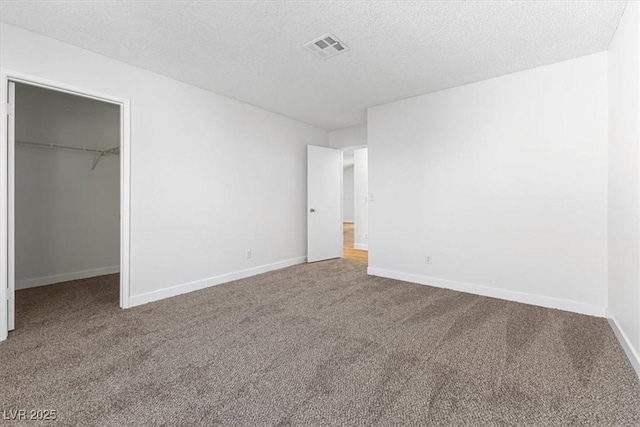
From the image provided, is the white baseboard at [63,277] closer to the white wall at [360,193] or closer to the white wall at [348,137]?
the white wall at [348,137]

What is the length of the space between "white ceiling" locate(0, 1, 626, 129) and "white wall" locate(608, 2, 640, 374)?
295 mm

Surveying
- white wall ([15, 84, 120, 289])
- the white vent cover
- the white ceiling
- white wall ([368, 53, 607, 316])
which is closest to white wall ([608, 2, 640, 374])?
white wall ([368, 53, 607, 316])

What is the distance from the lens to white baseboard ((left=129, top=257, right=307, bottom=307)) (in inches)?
120

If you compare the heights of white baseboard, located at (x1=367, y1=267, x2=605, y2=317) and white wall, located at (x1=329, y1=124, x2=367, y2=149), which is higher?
white wall, located at (x1=329, y1=124, x2=367, y2=149)

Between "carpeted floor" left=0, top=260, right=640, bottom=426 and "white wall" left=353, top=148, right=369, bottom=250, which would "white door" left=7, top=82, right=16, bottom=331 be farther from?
"white wall" left=353, top=148, right=369, bottom=250

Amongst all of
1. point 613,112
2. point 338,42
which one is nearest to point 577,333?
point 613,112

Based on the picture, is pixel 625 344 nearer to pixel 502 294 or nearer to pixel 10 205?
pixel 502 294

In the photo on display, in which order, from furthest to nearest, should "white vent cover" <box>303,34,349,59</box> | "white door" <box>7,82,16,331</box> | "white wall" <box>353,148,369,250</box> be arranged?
"white wall" <box>353,148,369,250</box>, "white vent cover" <box>303,34,349,59</box>, "white door" <box>7,82,16,331</box>

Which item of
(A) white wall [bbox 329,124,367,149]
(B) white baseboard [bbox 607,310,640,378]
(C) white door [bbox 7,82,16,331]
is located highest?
(A) white wall [bbox 329,124,367,149]

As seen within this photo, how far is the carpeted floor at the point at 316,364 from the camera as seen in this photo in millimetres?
1455

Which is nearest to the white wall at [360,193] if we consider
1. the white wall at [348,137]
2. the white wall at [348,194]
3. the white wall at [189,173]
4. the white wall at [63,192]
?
the white wall at [348,137]

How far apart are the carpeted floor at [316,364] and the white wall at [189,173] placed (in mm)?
617

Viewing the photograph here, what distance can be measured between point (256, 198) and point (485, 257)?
10.3 ft

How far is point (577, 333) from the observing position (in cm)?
232
